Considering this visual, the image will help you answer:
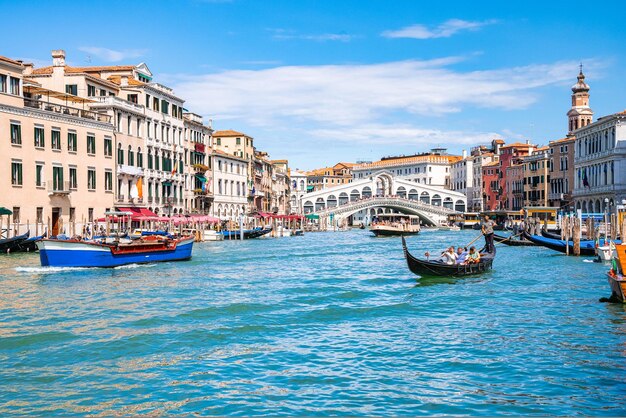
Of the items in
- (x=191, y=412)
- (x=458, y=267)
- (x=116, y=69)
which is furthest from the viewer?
(x=116, y=69)

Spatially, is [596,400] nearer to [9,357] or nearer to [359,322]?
[359,322]

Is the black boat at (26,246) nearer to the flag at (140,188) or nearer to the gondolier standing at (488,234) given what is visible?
the flag at (140,188)

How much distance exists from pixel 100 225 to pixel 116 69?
905 centimetres

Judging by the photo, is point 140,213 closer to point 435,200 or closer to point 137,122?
point 137,122

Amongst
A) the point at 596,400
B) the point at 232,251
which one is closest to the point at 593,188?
the point at 232,251

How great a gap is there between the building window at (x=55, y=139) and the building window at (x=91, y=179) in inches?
80.1

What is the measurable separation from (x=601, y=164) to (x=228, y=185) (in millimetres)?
21198

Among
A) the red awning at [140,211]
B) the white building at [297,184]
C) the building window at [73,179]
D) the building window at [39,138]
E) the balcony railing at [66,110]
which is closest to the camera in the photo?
the building window at [39,138]

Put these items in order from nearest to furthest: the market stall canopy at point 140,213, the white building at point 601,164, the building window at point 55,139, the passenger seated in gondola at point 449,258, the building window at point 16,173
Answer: the passenger seated in gondola at point 449,258 < the building window at point 16,173 < the building window at point 55,139 < the market stall canopy at point 140,213 < the white building at point 601,164

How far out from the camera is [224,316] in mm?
10977

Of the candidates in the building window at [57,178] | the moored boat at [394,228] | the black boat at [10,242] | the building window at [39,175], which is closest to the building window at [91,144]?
the building window at [57,178]

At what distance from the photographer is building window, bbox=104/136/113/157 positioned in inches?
1142

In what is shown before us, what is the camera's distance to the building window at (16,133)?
2389cm

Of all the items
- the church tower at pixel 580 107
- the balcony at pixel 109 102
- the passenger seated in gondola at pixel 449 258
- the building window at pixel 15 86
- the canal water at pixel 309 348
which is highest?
the church tower at pixel 580 107
